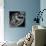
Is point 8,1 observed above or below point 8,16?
above

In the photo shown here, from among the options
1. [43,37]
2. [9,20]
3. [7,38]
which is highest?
[9,20]

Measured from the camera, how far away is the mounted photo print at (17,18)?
5.38 metres

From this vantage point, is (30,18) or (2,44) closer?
(2,44)

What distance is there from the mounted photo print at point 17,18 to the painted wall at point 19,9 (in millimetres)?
115

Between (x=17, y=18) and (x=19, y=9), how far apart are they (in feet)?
1.16

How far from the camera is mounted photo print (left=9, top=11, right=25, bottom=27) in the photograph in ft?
17.7

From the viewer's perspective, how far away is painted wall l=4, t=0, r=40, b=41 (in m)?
5.34

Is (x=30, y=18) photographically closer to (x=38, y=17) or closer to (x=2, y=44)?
(x=38, y=17)

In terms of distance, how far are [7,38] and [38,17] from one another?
144cm

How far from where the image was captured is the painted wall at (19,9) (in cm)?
534

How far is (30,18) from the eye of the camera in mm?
5469

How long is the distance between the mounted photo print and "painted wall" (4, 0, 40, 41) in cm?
11

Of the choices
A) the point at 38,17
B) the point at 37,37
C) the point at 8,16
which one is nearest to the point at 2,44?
the point at 37,37

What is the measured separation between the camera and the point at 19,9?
5391 mm
